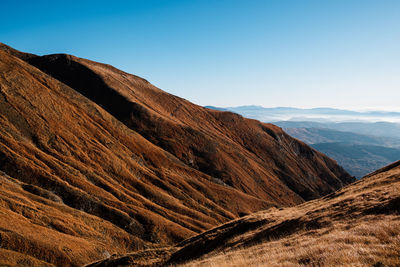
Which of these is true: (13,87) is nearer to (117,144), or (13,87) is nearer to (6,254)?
(117,144)

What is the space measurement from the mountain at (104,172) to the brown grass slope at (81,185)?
274 millimetres

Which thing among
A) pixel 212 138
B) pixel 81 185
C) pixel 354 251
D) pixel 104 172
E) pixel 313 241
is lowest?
pixel 81 185

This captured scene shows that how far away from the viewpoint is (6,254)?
31.5 meters

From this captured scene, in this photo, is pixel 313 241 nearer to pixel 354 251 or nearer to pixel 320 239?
pixel 320 239

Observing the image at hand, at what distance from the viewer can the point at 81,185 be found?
6022 cm

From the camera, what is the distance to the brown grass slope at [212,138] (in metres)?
115

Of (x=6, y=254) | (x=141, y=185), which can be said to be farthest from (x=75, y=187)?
(x=6, y=254)

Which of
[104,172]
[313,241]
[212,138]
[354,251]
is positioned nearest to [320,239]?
[313,241]

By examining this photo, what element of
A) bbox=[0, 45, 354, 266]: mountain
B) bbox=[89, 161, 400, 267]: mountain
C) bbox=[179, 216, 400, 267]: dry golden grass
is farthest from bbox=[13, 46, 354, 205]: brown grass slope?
bbox=[179, 216, 400, 267]: dry golden grass

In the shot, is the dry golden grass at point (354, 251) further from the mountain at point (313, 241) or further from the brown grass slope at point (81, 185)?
the brown grass slope at point (81, 185)

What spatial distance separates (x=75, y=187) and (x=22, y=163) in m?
12.5

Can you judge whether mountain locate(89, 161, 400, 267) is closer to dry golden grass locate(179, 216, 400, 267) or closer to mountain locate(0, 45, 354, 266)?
dry golden grass locate(179, 216, 400, 267)

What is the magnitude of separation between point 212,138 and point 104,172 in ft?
244

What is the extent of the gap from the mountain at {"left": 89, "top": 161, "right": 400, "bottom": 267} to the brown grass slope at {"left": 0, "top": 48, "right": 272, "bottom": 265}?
2490 cm
